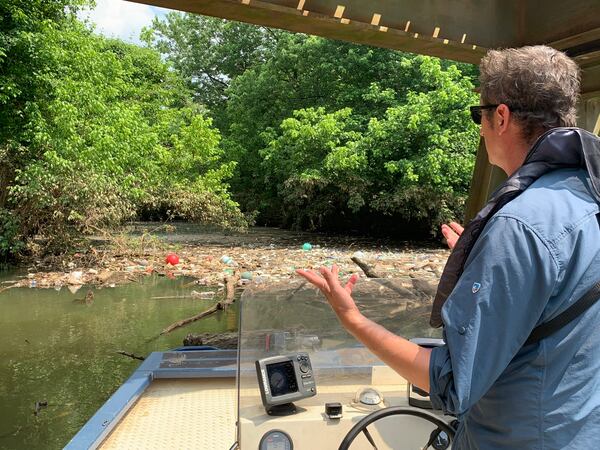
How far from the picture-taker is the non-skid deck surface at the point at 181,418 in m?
3.83

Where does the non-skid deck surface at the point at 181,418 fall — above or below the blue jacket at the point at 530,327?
below

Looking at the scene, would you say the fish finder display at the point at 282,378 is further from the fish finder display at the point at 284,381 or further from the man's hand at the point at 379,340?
the man's hand at the point at 379,340

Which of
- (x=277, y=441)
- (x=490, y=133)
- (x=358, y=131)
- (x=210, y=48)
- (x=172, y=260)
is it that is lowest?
(x=172, y=260)

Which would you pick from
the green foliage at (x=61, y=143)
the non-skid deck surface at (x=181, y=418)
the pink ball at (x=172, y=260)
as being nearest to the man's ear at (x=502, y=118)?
the non-skid deck surface at (x=181, y=418)

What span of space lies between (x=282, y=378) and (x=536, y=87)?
164cm

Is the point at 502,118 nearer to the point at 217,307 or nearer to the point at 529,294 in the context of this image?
the point at 529,294

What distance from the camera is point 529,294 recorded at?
1.09 m

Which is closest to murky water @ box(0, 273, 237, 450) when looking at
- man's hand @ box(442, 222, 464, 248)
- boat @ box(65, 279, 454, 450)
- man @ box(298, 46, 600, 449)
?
boat @ box(65, 279, 454, 450)

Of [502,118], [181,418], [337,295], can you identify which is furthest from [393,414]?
[181,418]

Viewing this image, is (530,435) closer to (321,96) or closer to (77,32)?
(77,32)

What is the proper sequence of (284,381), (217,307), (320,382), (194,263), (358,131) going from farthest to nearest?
(358,131), (194,263), (217,307), (320,382), (284,381)

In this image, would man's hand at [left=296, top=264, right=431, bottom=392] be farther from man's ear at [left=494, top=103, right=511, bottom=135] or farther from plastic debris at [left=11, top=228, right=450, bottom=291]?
plastic debris at [left=11, top=228, right=450, bottom=291]

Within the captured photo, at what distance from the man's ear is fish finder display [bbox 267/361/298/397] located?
4.93 feet

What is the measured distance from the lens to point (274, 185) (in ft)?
90.6
